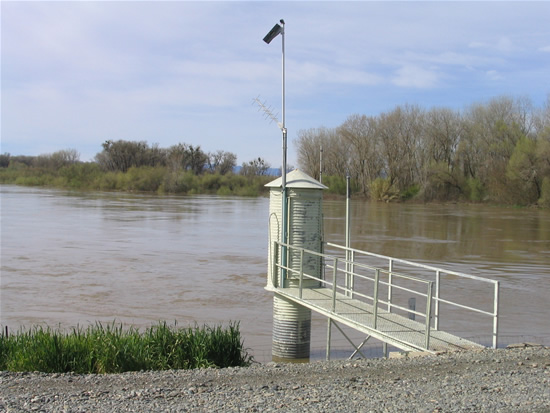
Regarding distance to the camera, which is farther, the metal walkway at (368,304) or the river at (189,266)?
the river at (189,266)

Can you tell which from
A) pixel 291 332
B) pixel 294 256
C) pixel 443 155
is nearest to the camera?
pixel 291 332

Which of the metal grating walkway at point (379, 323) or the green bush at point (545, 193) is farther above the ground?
the green bush at point (545, 193)

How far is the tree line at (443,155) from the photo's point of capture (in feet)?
214

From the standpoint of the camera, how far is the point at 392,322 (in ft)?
29.9

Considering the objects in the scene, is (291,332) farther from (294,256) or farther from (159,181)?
(159,181)

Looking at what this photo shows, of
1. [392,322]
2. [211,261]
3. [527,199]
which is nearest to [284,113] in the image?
[392,322]

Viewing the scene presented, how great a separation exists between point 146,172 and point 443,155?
146ft

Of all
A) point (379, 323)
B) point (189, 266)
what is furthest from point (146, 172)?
point (379, 323)

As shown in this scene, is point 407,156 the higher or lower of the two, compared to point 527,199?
higher

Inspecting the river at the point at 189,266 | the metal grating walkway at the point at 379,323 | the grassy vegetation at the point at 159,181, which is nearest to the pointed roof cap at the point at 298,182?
the metal grating walkway at the point at 379,323

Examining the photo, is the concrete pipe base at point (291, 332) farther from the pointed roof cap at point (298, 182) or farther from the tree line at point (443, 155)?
the tree line at point (443, 155)

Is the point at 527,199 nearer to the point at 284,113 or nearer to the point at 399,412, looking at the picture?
the point at 284,113

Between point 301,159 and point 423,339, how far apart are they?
7659 cm

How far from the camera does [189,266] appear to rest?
21031 mm
